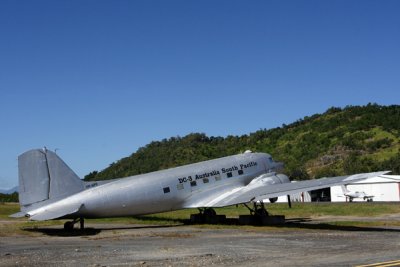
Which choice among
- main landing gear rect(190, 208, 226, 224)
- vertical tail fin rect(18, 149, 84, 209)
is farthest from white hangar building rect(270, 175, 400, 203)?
vertical tail fin rect(18, 149, 84, 209)

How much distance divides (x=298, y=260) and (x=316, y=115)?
470 feet

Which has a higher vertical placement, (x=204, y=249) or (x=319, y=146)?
(x=319, y=146)

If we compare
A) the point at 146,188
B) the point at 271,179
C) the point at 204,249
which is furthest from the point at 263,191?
the point at 204,249

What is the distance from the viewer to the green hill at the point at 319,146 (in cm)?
10874

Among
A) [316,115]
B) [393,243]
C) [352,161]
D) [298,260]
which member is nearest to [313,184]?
[393,243]

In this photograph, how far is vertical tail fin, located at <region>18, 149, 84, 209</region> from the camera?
26.7 m

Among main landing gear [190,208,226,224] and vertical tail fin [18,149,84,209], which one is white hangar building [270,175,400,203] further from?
vertical tail fin [18,149,84,209]

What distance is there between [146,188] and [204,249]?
1163 centimetres

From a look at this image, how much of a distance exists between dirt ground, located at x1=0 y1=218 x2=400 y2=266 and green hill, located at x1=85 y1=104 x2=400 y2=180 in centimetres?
7762

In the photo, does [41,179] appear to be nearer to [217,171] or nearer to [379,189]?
[217,171]

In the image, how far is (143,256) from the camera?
16953mm

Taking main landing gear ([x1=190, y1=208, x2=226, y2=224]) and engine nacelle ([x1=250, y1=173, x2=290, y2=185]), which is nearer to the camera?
main landing gear ([x1=190, y1=208, x2=226, y2=224])

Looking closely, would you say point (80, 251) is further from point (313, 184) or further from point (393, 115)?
point (393, 115)

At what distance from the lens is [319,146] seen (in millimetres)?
127062
